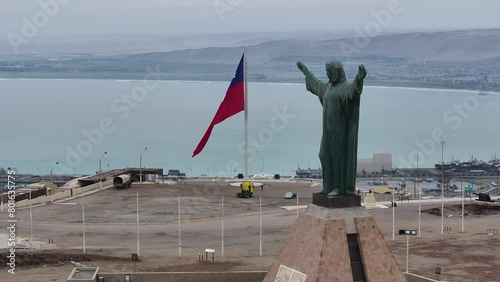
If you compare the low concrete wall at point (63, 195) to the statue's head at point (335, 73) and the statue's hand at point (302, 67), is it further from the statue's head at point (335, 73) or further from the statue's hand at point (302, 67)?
the statue's head at point (335, 73)

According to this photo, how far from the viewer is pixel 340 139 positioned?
2077 centimetres

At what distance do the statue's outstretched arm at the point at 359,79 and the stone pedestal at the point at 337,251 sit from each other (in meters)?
2.58

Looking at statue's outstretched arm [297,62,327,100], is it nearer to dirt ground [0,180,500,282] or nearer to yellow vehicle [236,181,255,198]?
dirt ground [0,180,500,282]

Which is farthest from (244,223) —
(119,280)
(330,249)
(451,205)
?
(330,249)

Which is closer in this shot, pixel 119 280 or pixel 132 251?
pixel 119 280

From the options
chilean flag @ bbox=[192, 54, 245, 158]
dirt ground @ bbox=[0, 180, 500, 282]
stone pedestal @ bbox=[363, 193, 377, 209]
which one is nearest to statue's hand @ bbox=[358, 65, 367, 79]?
dirt ground @ bbox=[0, 180, 500, 282]

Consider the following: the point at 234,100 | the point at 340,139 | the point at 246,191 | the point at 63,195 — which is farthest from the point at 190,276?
the point at 63,195

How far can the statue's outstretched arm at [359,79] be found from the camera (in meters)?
19.3

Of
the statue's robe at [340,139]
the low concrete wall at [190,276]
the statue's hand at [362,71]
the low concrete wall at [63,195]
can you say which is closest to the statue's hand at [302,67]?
the statue's robe at [340,139]

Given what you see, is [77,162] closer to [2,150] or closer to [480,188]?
[2,150]

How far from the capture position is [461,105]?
631ft

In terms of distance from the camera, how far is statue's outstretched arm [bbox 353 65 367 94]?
63.2 ft

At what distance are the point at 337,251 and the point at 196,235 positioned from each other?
1860 centimetres

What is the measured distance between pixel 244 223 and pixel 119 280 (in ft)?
50.2
